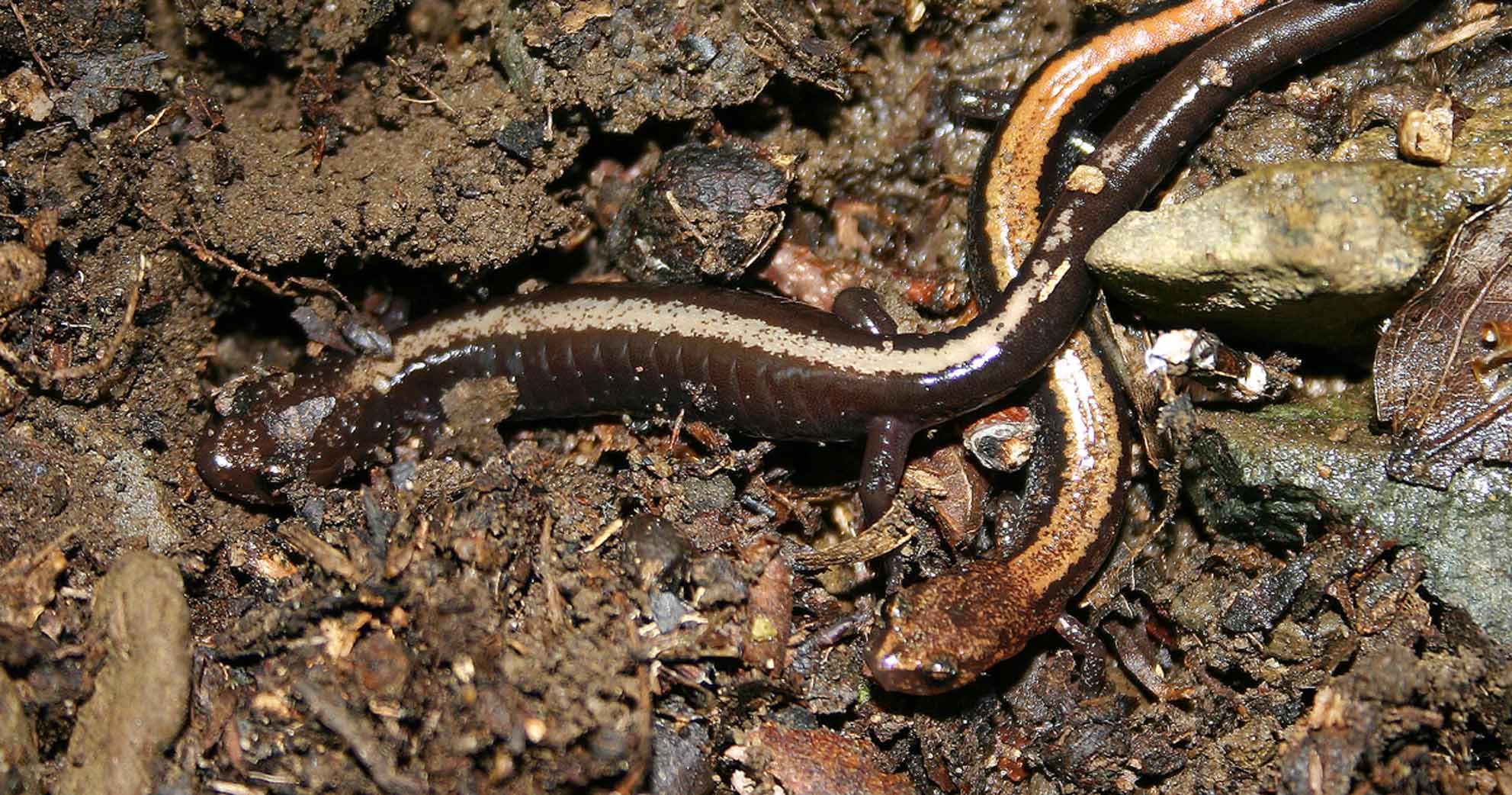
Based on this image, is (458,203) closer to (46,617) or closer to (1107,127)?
(46,617)

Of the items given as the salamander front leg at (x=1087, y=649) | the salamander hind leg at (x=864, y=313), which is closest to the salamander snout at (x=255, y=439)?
the salamander hind leg at (x=864, y=313)

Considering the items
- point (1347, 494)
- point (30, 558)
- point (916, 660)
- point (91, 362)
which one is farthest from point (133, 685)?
point (1347, 494)

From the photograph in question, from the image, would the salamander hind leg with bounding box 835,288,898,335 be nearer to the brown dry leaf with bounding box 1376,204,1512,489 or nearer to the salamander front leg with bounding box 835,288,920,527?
the salamander front leg with bounding box 835,288,920,527

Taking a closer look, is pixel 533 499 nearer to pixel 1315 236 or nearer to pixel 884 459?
pixel 884 459

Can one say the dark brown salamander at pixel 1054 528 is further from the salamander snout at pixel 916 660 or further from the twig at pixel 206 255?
the twig at pixel 206 255

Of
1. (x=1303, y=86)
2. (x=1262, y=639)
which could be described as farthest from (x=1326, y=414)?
(x=1303, y=86)
